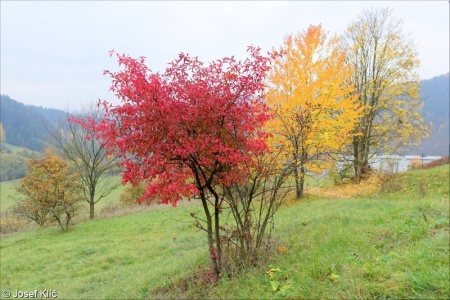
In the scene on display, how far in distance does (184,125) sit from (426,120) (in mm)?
77256

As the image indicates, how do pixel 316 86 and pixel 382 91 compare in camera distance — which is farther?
pixel 382 91

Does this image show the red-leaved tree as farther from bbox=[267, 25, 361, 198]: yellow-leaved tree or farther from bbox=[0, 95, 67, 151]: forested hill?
bbox=[0, 95, 67, 151]: forested hill

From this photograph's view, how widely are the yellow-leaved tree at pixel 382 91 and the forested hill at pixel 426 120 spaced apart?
46.0 meters

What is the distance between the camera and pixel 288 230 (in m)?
6.85

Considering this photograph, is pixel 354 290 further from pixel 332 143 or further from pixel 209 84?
pixel 332 143

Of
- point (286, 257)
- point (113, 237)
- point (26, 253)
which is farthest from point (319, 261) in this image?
point (26, 253)

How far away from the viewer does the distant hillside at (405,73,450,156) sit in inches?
2594

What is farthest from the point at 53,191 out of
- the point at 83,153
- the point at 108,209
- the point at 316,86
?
the point at 316,86

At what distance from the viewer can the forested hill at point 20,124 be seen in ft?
364

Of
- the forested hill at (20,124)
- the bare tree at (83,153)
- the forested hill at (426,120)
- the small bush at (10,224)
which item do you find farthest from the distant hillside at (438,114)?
the forested hill at (20,124)

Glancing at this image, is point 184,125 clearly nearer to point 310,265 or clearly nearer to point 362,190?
point 310,265

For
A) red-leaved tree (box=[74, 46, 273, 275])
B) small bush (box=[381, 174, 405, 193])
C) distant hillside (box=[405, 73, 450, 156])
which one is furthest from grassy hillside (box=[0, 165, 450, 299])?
distant hillside (box=[405, 73, 450, 156])
